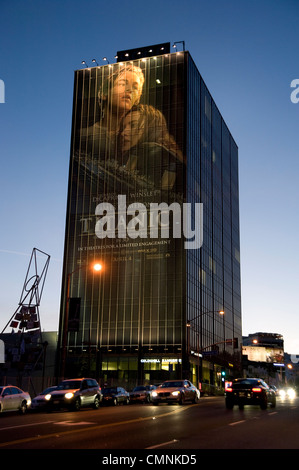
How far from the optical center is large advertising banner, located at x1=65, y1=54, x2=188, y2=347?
8844 centimetres

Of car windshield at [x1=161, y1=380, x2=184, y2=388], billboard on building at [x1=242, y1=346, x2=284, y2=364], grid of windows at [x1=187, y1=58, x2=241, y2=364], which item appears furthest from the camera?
billboard on building at [x1=242, y1=346, x2=284, y2=364]

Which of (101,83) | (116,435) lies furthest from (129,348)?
(116,435)

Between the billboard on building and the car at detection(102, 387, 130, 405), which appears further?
the billboard on building

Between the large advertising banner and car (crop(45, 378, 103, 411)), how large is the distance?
187 ft

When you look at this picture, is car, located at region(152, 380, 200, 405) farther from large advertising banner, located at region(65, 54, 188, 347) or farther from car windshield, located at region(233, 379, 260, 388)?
large advertising banner, located at region(65, 54, 188, 347)

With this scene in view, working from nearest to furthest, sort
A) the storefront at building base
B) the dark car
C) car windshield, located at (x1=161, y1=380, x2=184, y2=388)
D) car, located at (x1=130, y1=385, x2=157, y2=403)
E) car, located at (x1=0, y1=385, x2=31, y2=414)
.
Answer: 1. car, located at (x1=0, y1=385, x2=31, y2=414)
2. the dark car
3. car windshield, located at (x1=161, y1=380, x2=184, y2=388)
4. car, located at (x1=130, y1=385, x2=157, y2=403)
5. the storefront at building base

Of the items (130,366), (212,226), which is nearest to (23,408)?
(130,366)

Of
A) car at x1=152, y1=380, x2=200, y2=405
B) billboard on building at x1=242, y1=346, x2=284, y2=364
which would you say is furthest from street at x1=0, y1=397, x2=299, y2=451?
billboard on building at x1=242, y1=346, x2=284, y2=364

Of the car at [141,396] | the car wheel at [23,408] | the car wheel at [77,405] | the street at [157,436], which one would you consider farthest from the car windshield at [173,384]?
the street at [157,436]

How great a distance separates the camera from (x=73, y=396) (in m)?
26.9

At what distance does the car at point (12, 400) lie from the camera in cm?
2533

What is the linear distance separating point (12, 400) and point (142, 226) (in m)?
65.8

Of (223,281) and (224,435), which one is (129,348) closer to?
(223,281)
